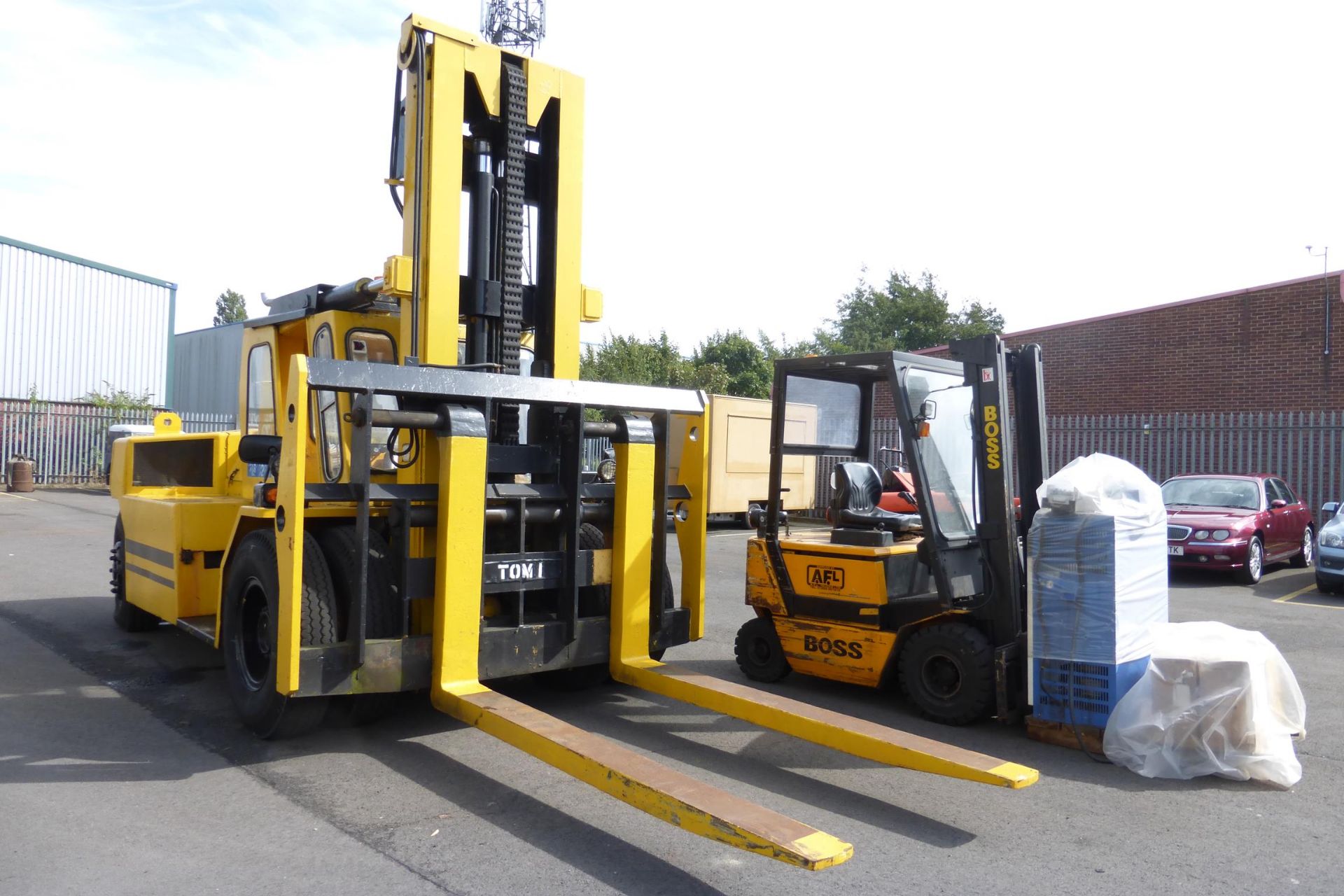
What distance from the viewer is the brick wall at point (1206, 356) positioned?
61.8 feet

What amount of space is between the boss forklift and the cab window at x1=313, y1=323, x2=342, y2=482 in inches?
115

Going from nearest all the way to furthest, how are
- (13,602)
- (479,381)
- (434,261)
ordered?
(479,381) → (434,261) → (13,602)

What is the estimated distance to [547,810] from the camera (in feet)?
14.5

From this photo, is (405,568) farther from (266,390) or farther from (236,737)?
(266,390)

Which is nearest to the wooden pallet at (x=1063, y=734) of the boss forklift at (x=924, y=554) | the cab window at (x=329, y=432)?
the boss forklift at (x=924, y=554)

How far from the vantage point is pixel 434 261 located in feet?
18.1

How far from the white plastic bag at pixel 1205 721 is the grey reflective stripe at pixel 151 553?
19.1ft

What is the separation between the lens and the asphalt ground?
12.4 feet

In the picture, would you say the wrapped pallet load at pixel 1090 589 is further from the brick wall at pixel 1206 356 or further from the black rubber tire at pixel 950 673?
the brick wall at pixel 1206 356

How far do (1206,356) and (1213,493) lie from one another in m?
7.15

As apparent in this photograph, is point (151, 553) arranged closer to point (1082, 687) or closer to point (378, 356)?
point (378, 356)

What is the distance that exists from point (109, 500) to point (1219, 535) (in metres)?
21.9

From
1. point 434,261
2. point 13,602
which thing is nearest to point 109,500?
point 13,602

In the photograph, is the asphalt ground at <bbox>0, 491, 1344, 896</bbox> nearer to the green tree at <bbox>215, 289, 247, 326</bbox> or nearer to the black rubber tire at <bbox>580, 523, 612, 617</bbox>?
the black rubber tire at <bbox>580, 523, 612, 617</bbox>
